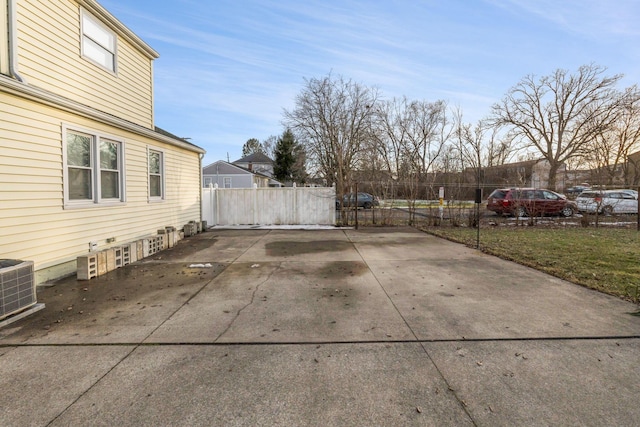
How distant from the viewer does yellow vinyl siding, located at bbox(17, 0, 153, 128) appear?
16.8ft

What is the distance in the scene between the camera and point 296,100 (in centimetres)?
2659

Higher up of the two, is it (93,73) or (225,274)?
(93,73)

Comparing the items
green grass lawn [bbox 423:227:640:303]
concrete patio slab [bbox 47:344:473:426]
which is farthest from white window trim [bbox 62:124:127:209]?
green grass lawn [bbox 423:227:640:303]

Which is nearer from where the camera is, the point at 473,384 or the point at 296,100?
the point at 473,384

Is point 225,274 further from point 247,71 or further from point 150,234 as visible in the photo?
point 247,71

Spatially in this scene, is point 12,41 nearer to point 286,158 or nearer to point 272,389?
point 272,389

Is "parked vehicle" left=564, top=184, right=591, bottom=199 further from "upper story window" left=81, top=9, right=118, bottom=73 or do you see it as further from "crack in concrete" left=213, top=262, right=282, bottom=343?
"upper story window" left=81, top=9, right=118, bottom=73

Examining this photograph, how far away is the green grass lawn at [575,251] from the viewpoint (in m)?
5.25

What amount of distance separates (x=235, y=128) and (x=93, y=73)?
2044cm

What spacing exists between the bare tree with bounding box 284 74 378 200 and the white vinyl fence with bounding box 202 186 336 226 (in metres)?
10.1

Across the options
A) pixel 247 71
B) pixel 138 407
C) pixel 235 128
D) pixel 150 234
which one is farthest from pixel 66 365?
pixel 235 128

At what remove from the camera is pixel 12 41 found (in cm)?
475

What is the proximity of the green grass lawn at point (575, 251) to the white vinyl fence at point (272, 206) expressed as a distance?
4.60 m

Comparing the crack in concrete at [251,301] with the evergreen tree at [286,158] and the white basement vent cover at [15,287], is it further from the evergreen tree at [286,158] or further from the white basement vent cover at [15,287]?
the evergreen tree at [286,158]
